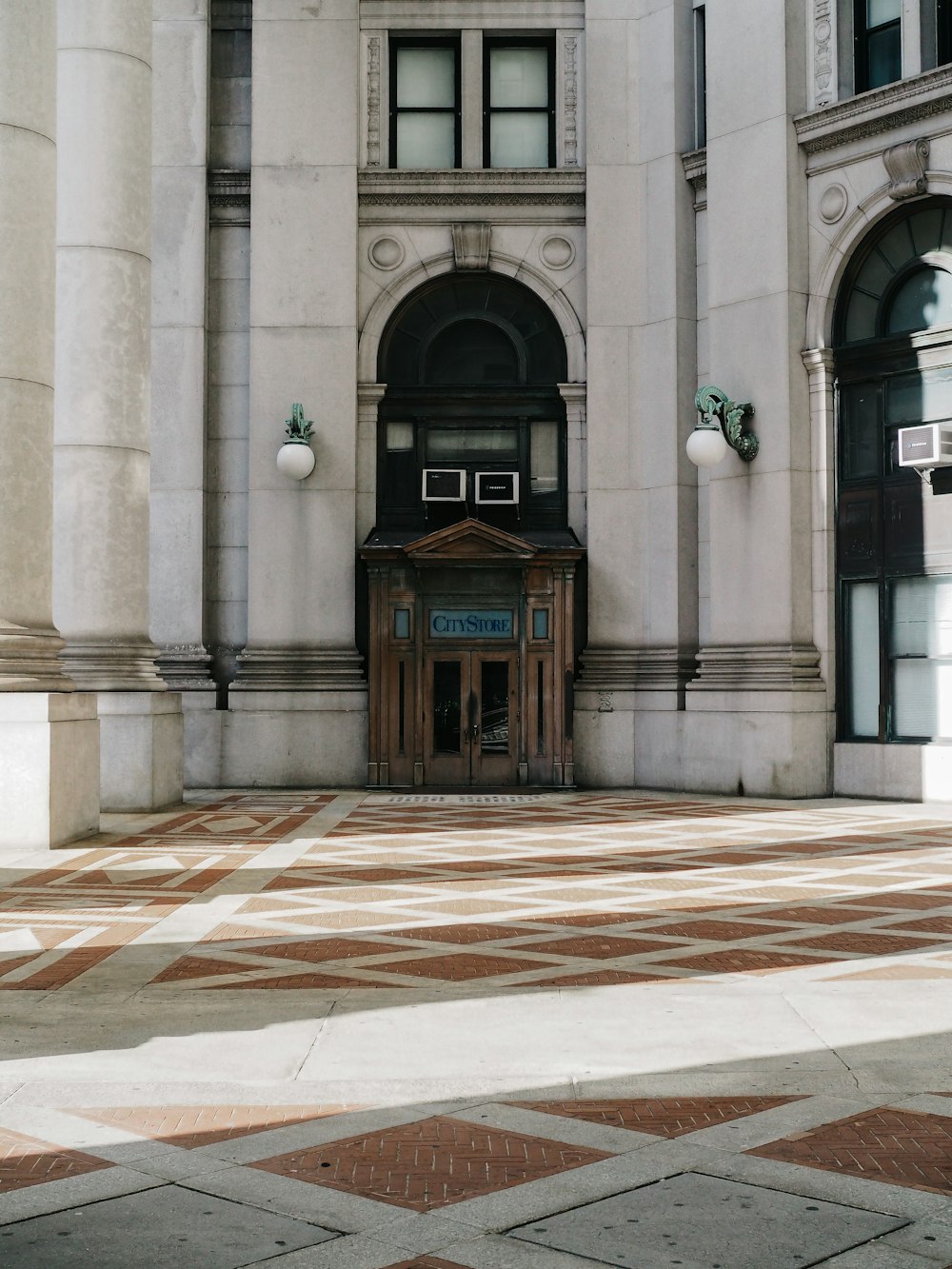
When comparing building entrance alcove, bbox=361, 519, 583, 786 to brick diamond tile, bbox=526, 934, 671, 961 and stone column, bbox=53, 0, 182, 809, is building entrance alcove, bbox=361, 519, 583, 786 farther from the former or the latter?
brick diamond tile, bbox=526, 934, 671, 961

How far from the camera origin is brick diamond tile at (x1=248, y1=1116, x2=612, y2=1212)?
493 cm

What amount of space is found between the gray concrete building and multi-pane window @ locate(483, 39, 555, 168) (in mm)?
69

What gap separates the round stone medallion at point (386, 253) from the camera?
2642cm

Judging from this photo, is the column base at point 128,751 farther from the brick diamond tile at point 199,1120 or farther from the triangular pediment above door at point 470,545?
the brick diamond tile at point 199,1120

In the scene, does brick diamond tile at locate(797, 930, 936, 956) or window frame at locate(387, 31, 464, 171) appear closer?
brick diamond tile at locate(797, 930, 936, 956)

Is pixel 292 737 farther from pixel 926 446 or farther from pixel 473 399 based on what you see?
pixel 926 446

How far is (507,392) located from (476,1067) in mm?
20643

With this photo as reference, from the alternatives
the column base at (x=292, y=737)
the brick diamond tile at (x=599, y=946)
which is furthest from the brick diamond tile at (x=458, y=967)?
the column base at (x=292, y=737)

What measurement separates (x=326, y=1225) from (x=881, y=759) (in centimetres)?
1854

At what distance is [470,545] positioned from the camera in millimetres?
24766

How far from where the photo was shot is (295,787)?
25375mm

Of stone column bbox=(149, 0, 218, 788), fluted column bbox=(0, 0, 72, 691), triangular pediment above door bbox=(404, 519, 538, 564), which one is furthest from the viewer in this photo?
stone column bbox=(149, 0, 218, 788)

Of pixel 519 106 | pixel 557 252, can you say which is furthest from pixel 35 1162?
pixel 519 106

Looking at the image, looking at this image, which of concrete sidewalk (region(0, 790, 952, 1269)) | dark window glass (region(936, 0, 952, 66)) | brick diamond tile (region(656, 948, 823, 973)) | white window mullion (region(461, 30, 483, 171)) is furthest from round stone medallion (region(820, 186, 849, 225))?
brick diamond tile (region(656, 948, 823, 973))
